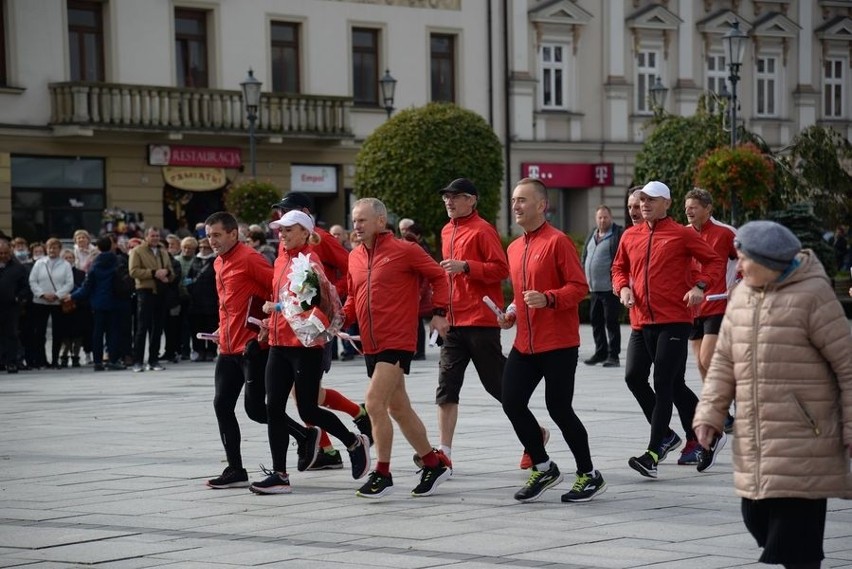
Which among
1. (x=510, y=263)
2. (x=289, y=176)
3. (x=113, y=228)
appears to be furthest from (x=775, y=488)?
(x=289, y=176)

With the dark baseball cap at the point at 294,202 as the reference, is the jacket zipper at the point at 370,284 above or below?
below

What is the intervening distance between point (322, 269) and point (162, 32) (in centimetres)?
2957

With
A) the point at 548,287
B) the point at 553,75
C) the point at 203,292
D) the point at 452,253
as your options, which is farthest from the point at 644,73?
the point at 548,287

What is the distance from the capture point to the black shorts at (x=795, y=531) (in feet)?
21.1

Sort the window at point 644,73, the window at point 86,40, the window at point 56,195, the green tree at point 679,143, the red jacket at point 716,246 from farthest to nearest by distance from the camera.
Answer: the window at point 644,73 < the window at point 86,40 < the window at point 56,195 < the green tree at point 679,143 < the red jacket at point 716,246

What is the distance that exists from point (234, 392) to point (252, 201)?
22.2 metres

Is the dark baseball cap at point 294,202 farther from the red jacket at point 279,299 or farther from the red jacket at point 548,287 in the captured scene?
the red jacket at point 548,287

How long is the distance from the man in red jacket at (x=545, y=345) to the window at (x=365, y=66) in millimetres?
33147

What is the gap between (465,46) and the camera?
1757 inches

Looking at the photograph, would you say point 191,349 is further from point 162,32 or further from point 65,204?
point 162,32

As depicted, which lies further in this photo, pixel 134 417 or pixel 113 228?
pixel 113 228

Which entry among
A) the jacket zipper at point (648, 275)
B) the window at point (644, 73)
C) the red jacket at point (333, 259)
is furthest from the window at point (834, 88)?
the red jacket at point (333, 259)

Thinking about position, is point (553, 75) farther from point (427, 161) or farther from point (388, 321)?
point (388, 321)

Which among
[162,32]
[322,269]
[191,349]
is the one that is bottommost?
Answer: [191,349]
